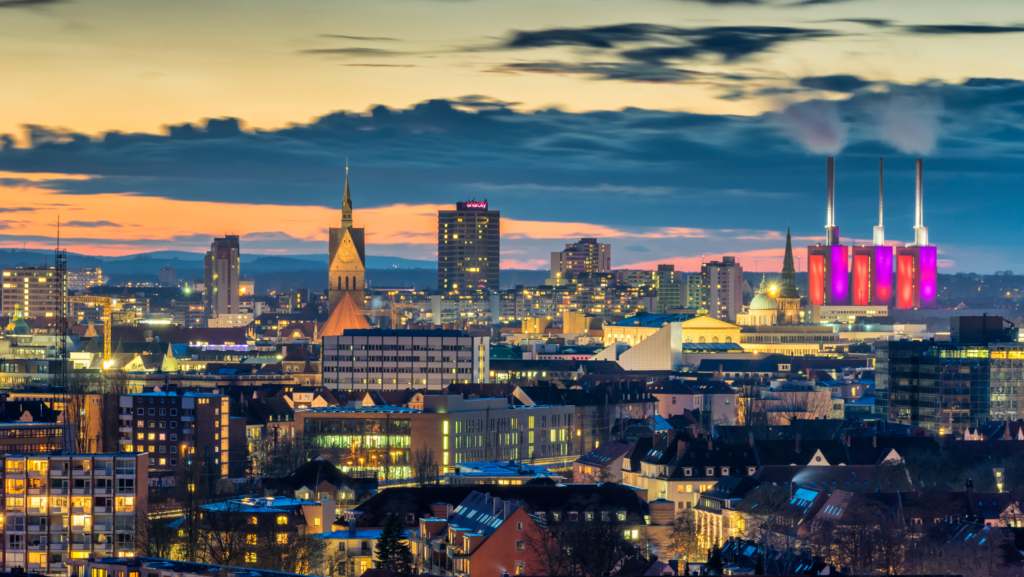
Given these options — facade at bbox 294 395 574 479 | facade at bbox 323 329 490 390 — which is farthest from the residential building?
facade at bbox 323 329 490 390

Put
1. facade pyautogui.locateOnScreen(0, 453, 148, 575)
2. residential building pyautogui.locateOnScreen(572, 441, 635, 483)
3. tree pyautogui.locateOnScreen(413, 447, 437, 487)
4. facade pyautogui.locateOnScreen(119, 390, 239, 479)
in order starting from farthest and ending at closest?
facade pyautogui.locateOnScreen(119, 390, 239, 479) → residential building pyautogui.locateOnScreen(572, 441, 635, 483) → tree pyautogui.locateOnScreen(413, 447, 437, 487) → facade pyautogui.locateOnScreen(0, 453, 148, 575)

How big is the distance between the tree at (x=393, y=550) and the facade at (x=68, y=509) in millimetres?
11892

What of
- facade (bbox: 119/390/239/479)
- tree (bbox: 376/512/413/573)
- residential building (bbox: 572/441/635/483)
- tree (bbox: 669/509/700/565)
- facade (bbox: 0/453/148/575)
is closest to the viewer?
tree (bbox: 376/512/413/573)

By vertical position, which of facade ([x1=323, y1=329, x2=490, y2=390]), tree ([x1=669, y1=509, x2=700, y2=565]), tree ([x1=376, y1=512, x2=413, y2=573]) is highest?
facade ([x1=323, y1=329, x2=490, y2=390])

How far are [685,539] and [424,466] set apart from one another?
28803mm

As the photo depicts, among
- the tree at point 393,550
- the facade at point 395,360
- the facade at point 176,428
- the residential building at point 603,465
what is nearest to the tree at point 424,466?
the residential building at point 603,465

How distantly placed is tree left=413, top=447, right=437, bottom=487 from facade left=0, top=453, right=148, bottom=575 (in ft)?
75.3

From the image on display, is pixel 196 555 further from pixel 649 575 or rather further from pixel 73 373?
pixel 73 373

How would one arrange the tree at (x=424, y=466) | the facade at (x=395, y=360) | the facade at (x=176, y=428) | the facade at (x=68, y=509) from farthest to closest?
the facade at (x=395, y=360) < the facade at (x=176, y=428) < the tree at (x=424, y=466) < the facade at (x=68, y=509)

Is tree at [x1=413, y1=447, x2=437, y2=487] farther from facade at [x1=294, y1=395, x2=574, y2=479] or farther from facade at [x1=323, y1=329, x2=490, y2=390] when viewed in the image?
facade at [x1=323, y1=329, x2=490, y2=390]

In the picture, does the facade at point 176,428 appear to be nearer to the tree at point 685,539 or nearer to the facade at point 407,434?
the facade at point 407,434

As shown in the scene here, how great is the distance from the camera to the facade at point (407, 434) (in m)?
123

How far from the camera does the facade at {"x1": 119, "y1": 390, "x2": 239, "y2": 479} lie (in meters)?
122

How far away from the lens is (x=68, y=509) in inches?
3285
